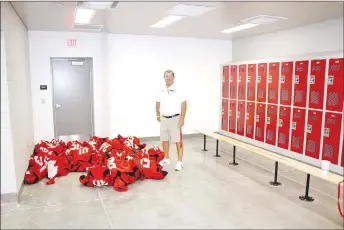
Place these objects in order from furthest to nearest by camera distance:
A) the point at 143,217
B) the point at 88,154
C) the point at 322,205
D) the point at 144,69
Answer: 1. the point at 144,69
2. the point at 88,154
3. the point at 322,205
4. the point at 143,217

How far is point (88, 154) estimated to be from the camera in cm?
436

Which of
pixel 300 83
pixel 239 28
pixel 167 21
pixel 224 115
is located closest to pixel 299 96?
pixel 300 83

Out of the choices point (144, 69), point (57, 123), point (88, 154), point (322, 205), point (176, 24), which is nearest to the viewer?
point (322, 205)

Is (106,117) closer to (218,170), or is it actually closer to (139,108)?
(139,108)

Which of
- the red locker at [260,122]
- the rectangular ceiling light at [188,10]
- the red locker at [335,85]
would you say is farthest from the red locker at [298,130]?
the rectangular ceiling light at [188,10]

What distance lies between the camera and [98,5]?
3.66 metres

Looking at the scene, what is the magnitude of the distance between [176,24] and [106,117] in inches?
97.2

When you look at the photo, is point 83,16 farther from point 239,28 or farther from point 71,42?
point 239,28

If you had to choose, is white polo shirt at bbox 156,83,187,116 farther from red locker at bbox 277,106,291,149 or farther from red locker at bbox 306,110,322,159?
red locker at bbox 306,110,322,159

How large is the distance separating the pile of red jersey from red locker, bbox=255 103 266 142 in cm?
234

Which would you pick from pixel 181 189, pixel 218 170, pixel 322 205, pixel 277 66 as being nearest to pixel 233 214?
pixel 181 189

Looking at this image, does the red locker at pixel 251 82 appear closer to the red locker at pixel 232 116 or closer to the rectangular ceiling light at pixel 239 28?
the red locker at pixel 232 116

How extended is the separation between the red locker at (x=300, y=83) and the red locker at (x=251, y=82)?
1049 mm

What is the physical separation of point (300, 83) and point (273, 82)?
622mm
